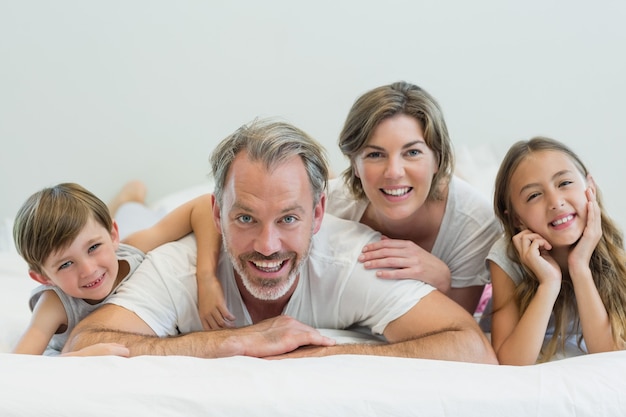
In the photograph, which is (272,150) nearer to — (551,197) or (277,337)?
(277,337)

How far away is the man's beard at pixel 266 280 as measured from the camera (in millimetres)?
1663

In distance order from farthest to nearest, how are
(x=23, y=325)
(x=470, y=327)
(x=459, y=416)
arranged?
(x=23, y=325) < (x=470, y=327) < (x=459, y=416)

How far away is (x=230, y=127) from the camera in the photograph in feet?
9.89

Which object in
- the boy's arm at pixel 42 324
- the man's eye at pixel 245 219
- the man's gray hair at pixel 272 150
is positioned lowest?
the boy's arm at pixel 42 324

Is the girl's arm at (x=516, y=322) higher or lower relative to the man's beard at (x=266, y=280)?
lower

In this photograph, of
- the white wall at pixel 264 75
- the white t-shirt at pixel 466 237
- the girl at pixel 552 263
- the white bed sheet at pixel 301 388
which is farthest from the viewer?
the white wall at pixel 264 75

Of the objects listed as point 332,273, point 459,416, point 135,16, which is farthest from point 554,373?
point 135,16

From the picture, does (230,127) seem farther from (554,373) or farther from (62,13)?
(554,373)

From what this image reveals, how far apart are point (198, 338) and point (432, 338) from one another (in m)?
0.48

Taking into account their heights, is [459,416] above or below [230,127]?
below

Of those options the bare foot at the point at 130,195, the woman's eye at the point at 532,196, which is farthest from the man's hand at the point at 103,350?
the bare foot at the point at 130,195

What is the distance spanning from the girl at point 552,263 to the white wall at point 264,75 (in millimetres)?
1225

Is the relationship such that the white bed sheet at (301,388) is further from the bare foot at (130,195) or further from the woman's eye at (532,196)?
the bare foot at (130,195)

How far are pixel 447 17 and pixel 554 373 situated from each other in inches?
74.5
